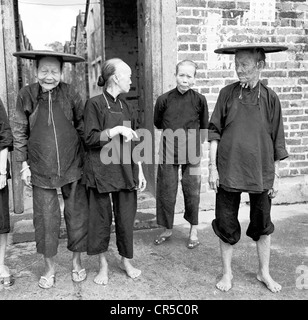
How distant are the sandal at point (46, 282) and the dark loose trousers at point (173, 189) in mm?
1440

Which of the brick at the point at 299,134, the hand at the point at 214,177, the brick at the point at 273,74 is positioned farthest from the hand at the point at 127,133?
the brick at the point at 299,134

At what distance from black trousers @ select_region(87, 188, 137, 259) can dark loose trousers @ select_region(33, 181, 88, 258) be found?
8cm

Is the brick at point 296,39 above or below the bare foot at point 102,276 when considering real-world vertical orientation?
above

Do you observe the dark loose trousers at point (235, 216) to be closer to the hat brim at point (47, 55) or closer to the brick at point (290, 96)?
the hat brim at point (47, 55)

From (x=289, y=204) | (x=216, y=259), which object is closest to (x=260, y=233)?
(x=216, y=259)

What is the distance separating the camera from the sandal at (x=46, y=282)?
3.46 metres

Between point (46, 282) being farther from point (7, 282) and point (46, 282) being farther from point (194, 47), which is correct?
point (194, 47)

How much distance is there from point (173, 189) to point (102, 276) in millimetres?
1306

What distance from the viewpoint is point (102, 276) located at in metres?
3.57

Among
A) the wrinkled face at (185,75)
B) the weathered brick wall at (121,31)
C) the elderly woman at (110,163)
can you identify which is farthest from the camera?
the weathered brick wall at (121,31)

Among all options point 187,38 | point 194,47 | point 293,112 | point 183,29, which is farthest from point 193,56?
point 293,112

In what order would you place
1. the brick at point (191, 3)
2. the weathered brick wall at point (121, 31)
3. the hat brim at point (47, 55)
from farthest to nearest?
1. the weathered brick wall at point (121, 31)
2. the brick at point (191, 3)
3. the hat brim at point (47, 55)

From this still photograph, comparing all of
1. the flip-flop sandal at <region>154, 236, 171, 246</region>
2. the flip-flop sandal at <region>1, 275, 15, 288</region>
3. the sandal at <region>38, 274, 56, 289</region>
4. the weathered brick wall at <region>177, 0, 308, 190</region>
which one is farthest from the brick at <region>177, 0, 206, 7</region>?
the flip-flop sandal at <region>1, 275, 15, 288</region>

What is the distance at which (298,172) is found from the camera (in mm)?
5754
